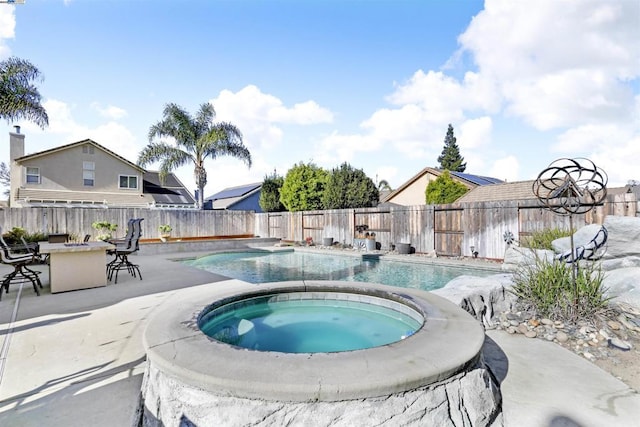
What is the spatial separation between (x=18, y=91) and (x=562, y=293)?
684 inches

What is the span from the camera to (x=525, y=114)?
11.9 meters

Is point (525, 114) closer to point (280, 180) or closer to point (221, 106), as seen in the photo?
point (280, 180)

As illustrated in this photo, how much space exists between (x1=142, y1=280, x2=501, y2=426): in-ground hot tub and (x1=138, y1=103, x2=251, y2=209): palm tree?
16.9 meters

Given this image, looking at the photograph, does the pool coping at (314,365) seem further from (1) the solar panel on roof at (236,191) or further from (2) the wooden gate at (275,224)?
(1) the solar panel on roof at (236,191)

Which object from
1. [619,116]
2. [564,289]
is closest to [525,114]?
[619,116]

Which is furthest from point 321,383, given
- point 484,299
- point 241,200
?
point 241,200

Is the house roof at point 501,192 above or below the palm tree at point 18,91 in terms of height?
below

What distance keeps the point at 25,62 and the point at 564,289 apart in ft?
57.9

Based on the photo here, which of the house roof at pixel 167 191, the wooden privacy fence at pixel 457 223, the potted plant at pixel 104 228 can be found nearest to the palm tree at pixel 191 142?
the house roof at pixel 167 191

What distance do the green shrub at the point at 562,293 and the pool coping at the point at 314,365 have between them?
2.11m

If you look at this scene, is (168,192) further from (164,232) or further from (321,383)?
(321,383)

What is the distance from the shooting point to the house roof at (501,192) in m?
15.7

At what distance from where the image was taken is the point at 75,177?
57.0 ft

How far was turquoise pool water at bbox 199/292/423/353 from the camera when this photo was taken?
286 cm
